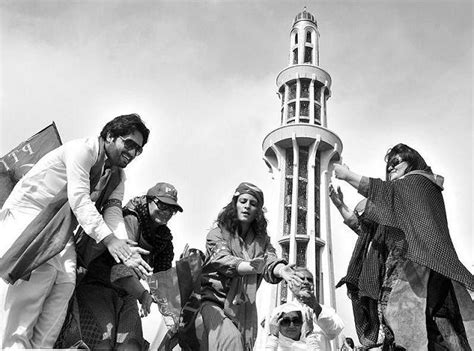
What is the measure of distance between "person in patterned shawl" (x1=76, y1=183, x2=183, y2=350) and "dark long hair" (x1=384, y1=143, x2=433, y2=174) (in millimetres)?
1339

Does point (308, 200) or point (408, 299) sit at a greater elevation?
point (308, 200)

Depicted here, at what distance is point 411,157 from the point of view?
10.0ft

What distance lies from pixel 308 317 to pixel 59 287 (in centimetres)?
190

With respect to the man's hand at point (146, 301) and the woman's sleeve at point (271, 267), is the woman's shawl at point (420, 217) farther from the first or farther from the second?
the man's hand at point (146, 301)

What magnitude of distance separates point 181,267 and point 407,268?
1.21 m

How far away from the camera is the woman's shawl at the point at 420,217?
2607 millimetres

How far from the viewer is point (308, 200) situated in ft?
103

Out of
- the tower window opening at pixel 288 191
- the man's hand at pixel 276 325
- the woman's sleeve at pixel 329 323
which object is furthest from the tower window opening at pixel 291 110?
the man's hand at pixel 276 325

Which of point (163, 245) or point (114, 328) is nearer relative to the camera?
point (114, 328)

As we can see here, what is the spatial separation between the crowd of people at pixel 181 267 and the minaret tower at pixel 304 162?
25.1 meters

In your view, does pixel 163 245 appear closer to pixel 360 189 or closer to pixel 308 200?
pixel 360 189

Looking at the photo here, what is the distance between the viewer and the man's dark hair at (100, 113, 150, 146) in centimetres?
291

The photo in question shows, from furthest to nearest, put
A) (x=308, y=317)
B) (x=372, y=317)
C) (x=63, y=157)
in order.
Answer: (x=308, y=317), (x=372, y=317), (x=63, y=157)

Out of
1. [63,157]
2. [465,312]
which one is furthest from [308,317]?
[63,157]
